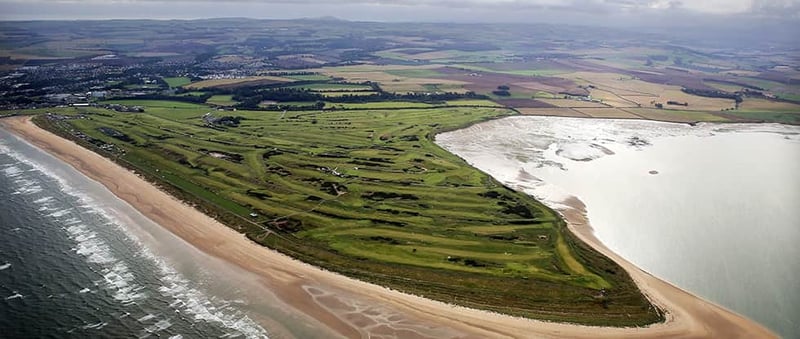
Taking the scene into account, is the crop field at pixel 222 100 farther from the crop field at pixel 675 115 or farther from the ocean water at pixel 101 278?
Result: the crop field at pixel 675 115

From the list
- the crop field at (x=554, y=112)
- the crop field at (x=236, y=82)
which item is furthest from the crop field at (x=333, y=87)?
the crop field at (x=554, y=112)

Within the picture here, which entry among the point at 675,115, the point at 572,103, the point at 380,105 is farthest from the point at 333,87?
the point at 675,115

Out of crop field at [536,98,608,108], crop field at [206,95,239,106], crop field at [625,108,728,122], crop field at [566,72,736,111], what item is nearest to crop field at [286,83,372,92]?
crop field at [206,95,239,106]

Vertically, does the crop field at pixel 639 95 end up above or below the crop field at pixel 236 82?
below

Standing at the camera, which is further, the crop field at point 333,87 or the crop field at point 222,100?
the crop field at point 333,87

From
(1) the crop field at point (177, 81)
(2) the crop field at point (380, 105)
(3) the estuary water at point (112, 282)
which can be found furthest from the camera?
(1) the crop field at point (177, 81)

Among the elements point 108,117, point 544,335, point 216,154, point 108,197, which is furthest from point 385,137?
point 544,335

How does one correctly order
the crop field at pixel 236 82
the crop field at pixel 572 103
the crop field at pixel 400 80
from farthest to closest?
the crop field at pixel 400 80 → the crop field at pixel 236 82 → the crop field at pixel 572 103

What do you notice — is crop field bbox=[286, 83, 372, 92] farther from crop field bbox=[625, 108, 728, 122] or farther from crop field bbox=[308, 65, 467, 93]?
crop field bbox=[625, 108, 728, 122]
